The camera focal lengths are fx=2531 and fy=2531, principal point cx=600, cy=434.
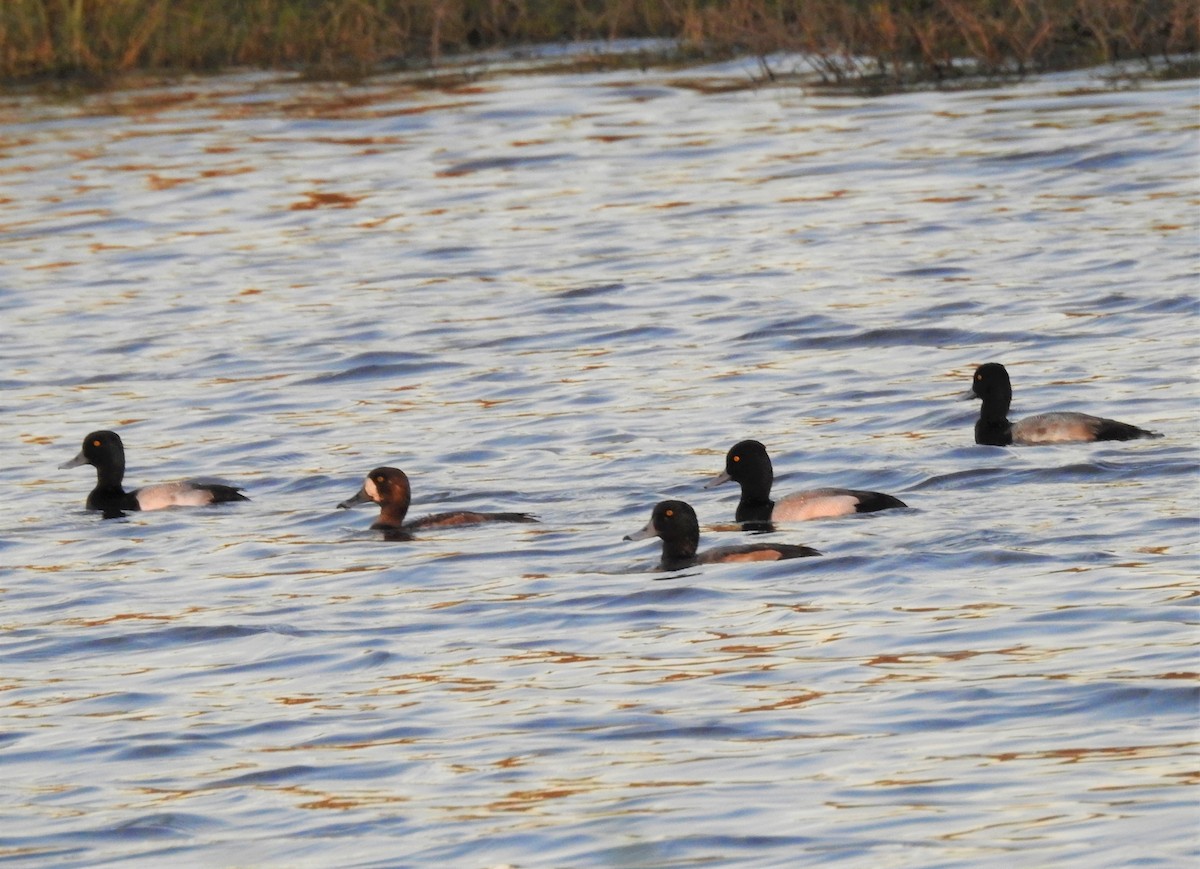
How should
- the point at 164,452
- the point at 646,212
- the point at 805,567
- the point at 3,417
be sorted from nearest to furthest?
the point at 805,567, the point at 164,452, the point at 3,417, the point at 646,212

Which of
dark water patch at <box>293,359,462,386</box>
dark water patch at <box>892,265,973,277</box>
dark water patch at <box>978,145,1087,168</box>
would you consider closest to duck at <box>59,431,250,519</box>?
dark water patch at <box>293,359,462,386</box>

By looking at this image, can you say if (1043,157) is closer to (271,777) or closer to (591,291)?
(591,291)

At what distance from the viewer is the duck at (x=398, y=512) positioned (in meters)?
12.7

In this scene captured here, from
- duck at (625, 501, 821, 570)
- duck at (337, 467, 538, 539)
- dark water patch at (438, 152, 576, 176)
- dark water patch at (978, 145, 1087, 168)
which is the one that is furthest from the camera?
dark water patch at (438, 152, 576, 176)

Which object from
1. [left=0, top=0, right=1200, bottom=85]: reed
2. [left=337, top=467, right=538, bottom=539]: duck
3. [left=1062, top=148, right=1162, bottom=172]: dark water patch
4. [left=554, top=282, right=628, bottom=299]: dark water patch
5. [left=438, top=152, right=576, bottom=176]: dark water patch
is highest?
[left=0, top=0, right=1200, bottom=85]: reed

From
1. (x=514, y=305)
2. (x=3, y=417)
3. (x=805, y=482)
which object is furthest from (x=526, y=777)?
(x=514, y=305)

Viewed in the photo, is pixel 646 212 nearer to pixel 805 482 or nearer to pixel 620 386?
pixel 620 386

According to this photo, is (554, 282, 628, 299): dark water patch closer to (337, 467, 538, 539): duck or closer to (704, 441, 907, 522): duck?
(704, 441, 907, 522): duck

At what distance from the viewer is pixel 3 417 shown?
54.5 feet

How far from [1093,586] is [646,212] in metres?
13.8

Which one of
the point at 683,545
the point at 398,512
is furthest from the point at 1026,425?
the point at 398,512

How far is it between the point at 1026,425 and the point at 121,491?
16.3ft

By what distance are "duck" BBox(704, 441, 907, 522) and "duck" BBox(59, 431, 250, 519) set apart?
2636mm

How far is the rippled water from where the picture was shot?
7.74m
